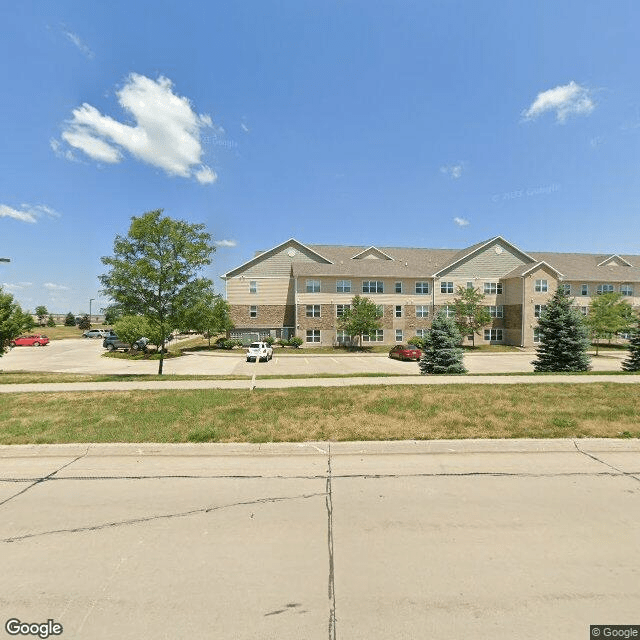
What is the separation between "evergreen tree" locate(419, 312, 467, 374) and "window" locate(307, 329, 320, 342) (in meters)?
20.8

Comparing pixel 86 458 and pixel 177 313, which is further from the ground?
pixel 177 313

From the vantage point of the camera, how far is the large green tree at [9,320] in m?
17.0

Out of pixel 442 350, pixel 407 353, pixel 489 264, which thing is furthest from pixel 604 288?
pixel 442 350

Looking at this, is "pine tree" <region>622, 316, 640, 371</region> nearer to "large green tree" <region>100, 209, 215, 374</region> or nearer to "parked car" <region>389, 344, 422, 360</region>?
"parked car" <region>389, 344, 422, 360</region>

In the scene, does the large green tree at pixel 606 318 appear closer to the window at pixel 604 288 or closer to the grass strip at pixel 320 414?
the window at pixel 604 288

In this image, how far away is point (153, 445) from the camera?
6.51m

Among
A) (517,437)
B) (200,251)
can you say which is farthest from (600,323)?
(200,251)

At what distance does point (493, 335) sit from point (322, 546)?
41.6 m

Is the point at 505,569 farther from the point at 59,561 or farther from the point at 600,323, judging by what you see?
the point at 600,323

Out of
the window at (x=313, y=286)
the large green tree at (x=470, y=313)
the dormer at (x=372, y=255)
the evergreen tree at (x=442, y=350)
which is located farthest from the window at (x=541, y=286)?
the evergreen tree at (x=442, y=350)

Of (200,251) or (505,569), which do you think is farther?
(200,251)

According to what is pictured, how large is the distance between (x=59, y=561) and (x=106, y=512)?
0.94 m

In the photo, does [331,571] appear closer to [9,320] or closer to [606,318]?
[9,320]

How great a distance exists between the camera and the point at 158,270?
48.5ft
